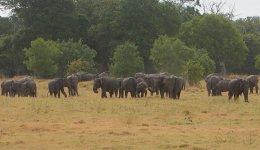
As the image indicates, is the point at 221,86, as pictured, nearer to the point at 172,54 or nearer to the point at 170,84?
the point at 170,84

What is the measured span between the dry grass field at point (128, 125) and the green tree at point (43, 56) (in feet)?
94.8

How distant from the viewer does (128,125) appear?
20.6m

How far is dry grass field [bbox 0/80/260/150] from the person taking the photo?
53.3ft

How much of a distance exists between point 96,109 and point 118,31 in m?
46.2

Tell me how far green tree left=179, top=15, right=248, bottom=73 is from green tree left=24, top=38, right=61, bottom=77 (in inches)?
825

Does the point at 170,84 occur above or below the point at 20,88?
above

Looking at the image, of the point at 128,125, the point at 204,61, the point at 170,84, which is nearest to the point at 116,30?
the point at 204,61

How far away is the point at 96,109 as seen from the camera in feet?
83.8

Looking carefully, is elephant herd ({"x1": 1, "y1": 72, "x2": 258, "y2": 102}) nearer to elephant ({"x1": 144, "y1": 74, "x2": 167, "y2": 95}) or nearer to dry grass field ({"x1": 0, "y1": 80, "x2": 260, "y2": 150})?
elephant ({"x1": 144, "y1": 74, "x2": 167, "y2": 95})

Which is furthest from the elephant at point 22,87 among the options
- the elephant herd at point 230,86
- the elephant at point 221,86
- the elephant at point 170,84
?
the elephant at point 221,86

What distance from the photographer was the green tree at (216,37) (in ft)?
233

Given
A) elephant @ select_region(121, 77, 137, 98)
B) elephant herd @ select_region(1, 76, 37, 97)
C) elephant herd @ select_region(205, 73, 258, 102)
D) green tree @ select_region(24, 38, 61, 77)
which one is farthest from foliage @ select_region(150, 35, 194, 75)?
elephant herd @ select_region(1, 76, 37, 97)

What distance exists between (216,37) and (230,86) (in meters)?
40.4

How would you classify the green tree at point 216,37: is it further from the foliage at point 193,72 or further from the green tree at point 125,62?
the foliage at point 193,72
